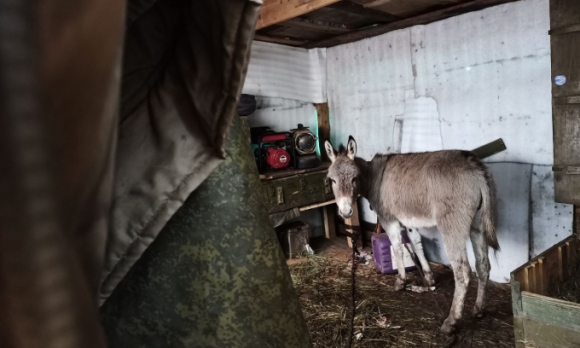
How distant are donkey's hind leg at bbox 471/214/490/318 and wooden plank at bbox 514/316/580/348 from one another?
102 cm

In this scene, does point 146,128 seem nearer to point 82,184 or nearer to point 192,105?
point 192,105

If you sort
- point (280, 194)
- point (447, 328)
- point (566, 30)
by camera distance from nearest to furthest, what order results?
1. point (566, 30)
2. point (447, 328)
3. point (280, 194)

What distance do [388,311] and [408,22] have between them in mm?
3165

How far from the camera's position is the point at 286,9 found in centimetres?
385

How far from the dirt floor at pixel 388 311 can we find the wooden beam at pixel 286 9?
288 cm

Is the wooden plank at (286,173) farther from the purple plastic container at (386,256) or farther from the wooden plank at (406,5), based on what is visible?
the wooden plank at (406,5)

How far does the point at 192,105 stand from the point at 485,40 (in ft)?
13.9

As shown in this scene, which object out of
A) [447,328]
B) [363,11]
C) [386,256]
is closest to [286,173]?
[386,256]

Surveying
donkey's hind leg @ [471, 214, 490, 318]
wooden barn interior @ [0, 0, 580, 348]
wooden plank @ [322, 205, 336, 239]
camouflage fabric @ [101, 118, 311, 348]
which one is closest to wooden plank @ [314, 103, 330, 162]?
wooden barn interior @ [0, 0, 580, 348]

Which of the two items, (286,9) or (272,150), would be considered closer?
(286,9)

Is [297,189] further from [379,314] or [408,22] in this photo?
[408,22]

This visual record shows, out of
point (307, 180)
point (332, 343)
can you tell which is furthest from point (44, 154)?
point (307, 180)

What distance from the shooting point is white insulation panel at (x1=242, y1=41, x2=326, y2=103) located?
210 inches

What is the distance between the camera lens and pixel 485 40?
13.3 feet
